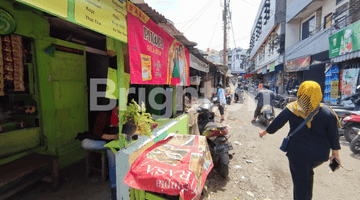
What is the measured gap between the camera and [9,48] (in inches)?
112

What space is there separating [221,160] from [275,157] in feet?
6.80

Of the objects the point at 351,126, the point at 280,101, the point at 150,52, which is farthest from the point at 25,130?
the point at 280,101

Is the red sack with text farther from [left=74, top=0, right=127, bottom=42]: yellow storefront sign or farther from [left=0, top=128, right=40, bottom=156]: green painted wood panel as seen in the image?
[left=0, top=128, right=40, bottom=156]: green painted wood panel

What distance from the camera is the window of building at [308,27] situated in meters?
12.7

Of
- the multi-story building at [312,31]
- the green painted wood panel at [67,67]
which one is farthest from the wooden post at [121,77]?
the multi-story building at [312,31]

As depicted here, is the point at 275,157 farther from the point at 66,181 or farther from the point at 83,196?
the point at 66,181

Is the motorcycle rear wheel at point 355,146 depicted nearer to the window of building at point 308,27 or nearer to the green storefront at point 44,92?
the green storefront at point 44,92

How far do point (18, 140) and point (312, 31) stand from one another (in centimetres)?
1678

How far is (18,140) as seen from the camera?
10.1 ft

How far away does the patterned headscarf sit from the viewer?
221cm

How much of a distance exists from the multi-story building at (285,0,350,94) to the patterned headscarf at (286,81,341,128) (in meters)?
9.66

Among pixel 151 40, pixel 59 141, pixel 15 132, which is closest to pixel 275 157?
pixel 151 40

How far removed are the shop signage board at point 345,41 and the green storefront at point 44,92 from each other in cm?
1023

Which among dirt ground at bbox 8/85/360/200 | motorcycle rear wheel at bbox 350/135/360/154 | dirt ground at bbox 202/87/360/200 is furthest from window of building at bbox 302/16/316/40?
dirt ground at bbox 8/85/360/200
